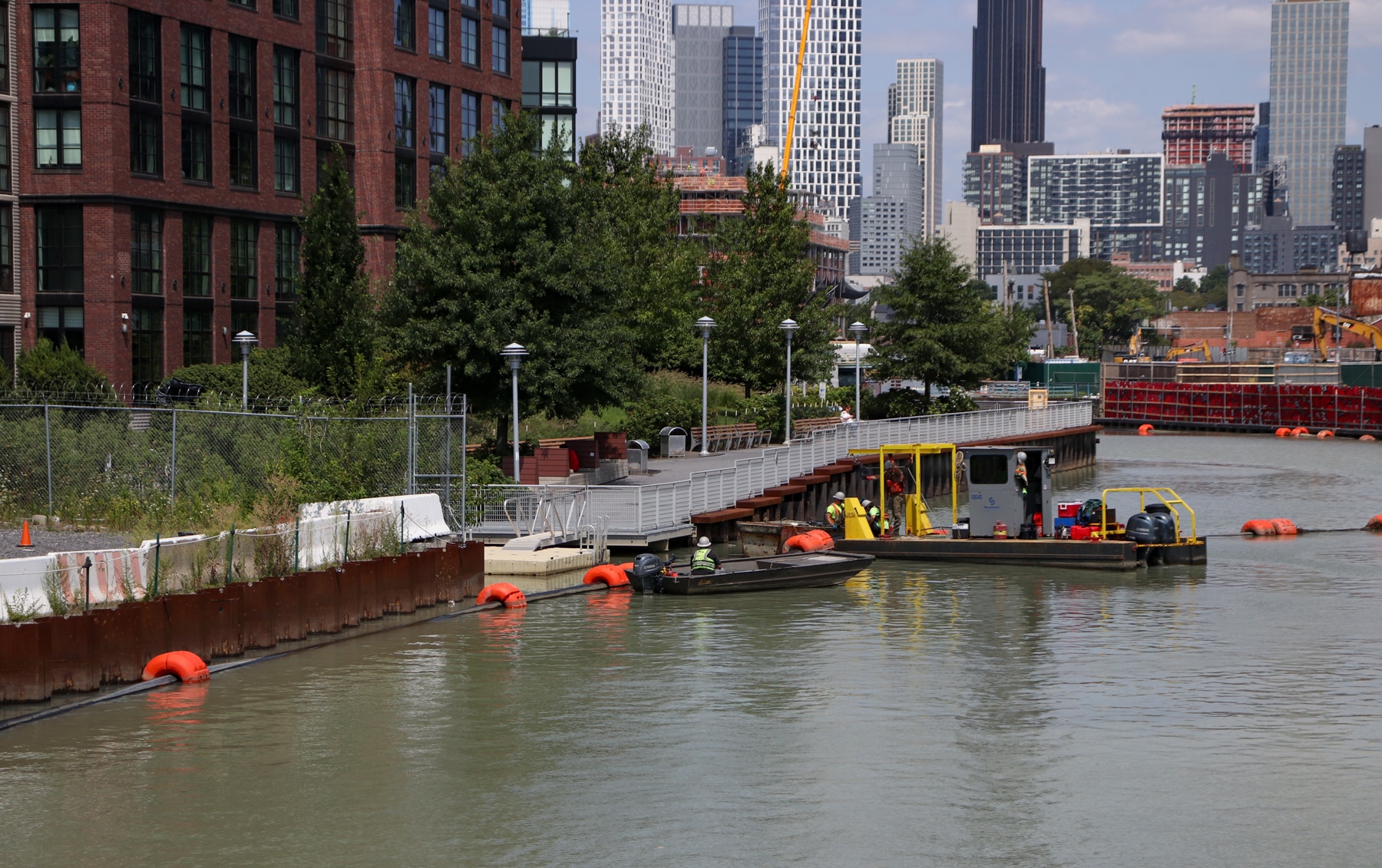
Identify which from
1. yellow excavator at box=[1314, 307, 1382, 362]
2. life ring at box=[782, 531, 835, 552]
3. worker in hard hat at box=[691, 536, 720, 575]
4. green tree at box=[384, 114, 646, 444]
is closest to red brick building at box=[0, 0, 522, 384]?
green tree at box=[384, 114, 646, 444]

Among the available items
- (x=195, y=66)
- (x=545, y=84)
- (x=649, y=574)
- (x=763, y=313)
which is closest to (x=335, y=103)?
(x=195, y=66)

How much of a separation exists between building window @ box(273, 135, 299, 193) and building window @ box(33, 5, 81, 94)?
10292 millimetres

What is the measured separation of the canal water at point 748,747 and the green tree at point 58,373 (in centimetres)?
2346

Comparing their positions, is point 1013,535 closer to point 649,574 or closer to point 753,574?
point 753,574

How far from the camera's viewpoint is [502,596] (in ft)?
105

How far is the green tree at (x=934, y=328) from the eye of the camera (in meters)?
76.9

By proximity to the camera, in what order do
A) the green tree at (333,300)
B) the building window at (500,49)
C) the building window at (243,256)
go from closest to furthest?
the green tree at (333,300) → the building window at (243,256) → the building window at (500,49)

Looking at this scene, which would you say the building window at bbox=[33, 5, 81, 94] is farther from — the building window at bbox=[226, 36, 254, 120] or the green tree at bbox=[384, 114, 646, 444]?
the green tree at bbox=[384, 114, 646, 444]

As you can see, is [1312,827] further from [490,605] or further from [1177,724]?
[490,605]

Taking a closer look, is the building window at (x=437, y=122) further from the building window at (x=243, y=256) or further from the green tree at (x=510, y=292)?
the green tree at (x=510, y=292)

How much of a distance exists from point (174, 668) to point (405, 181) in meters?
51.5

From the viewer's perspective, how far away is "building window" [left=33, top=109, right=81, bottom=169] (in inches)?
2226

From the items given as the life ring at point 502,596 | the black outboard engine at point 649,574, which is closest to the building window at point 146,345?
the life ring at point 502,596

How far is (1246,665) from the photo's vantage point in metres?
26.9
